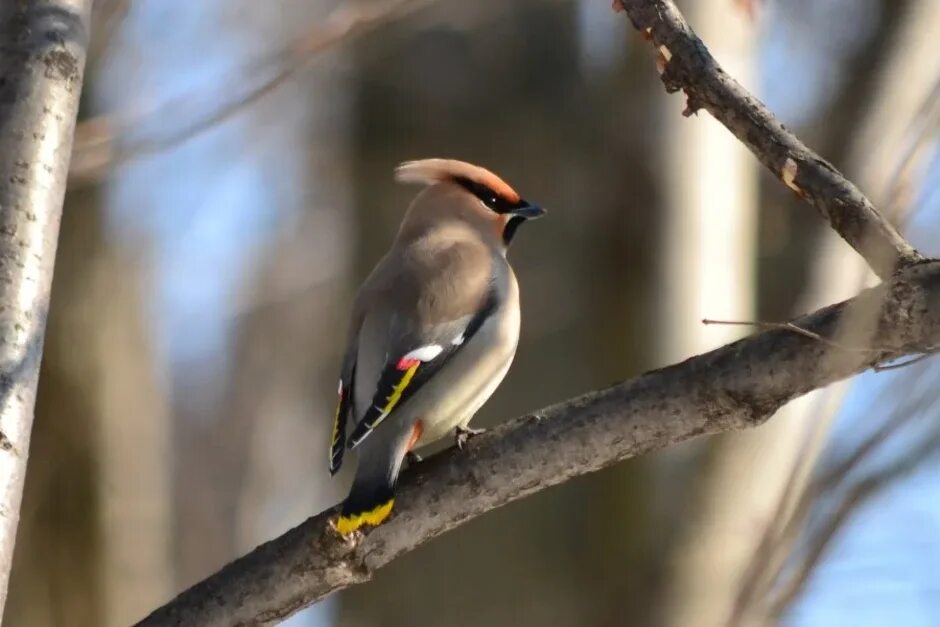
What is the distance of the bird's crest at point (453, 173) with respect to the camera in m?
3.61

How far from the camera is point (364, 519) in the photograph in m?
2.18

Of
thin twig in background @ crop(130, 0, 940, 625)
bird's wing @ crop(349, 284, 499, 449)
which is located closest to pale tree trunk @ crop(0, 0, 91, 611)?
thin twig in background @ crop(130, 0, 940, 625)

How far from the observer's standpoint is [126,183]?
192 inches

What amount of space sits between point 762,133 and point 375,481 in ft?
2.89

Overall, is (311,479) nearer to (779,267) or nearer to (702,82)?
(779,267)

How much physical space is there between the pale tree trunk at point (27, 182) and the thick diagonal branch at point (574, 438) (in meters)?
0.35

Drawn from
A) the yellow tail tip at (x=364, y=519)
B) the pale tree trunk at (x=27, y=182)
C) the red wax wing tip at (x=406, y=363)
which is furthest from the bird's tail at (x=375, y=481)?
the pale tree trunk at (x=27, y=182)

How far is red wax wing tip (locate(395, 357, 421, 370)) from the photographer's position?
111 inches

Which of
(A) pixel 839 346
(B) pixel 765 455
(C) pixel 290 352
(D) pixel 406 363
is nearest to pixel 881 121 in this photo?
(B) pixel 765 455

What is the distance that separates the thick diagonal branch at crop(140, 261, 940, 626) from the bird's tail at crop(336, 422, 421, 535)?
0.03m

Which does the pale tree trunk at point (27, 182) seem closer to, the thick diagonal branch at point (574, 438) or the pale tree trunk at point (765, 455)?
the thick diagonal branch at point (574, 438)

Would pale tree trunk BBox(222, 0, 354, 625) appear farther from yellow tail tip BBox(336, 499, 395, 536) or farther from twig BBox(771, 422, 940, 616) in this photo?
twig BBox(771, 422, 940, 616)

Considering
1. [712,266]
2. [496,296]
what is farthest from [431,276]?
[712,266]

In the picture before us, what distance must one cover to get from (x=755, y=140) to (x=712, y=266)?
176 centimetres
